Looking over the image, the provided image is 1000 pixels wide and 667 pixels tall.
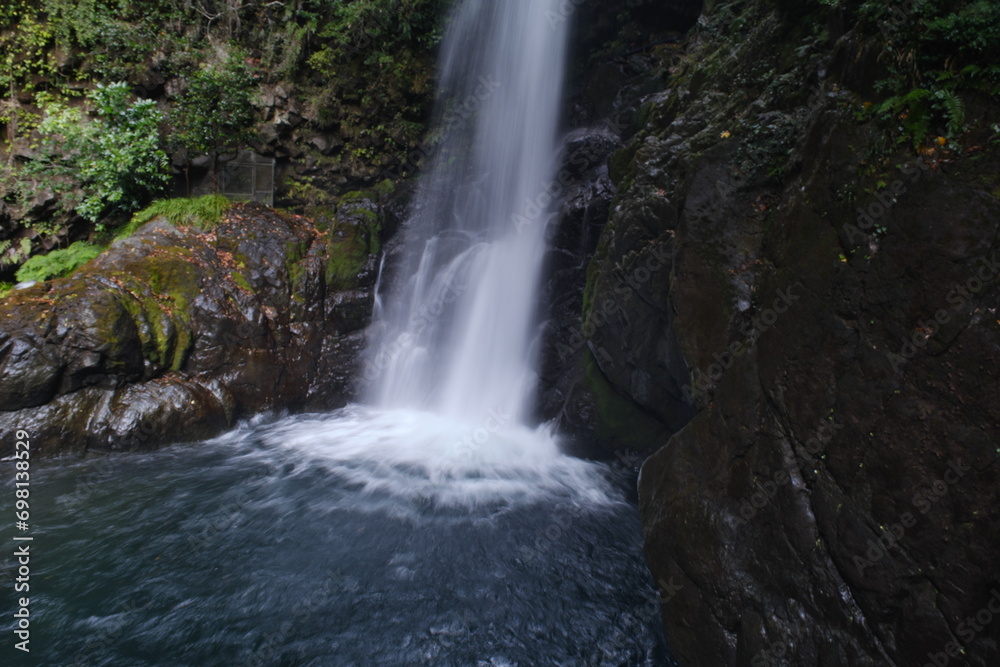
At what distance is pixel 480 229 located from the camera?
38.1 feet

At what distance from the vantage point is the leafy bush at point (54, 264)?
8312 millimetres

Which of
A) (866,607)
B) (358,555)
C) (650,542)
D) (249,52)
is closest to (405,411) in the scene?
(358,555)

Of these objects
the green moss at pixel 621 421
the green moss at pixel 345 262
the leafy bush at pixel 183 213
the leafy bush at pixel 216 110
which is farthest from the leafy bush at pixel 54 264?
the green moss at pixel 621 421

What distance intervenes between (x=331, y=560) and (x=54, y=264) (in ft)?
26.9

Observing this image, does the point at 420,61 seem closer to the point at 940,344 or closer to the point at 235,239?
the point at 235,239

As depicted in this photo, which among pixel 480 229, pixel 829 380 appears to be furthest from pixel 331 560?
pixel 480 229

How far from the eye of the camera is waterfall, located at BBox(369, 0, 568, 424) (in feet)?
31.4

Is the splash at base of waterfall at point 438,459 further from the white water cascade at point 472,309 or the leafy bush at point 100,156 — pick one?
the leafy bush at point 100,156

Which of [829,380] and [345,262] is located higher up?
[345,262]

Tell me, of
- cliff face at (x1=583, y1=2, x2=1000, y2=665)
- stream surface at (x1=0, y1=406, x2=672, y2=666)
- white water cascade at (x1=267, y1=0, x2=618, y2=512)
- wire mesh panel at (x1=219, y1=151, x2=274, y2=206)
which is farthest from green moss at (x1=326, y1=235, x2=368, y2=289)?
cliff face at (x1=583, y1=2, x2=1000, y2=665)

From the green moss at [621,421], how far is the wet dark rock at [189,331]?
5.57 m

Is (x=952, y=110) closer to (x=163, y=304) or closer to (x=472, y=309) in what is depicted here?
(x=472, y=309)

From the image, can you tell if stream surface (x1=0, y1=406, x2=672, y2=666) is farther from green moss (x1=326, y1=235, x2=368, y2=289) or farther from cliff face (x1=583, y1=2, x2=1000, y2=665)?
green moss (x1=326, y1=235, x2=368, y2=289)

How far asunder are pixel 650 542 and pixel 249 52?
1448 centimetres
